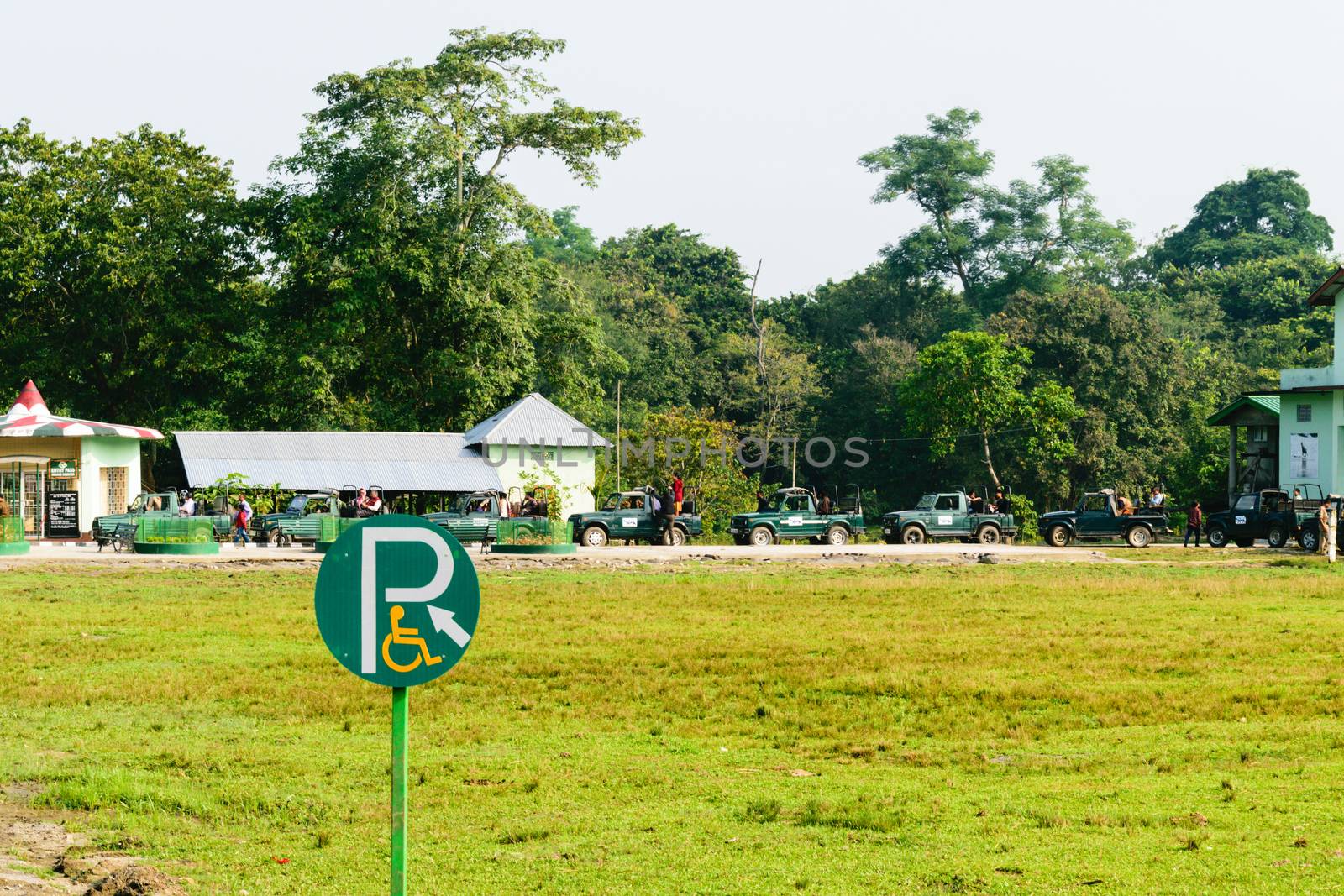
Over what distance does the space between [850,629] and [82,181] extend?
42937 millimetres

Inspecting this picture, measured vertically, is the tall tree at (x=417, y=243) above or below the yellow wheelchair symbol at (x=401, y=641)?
above

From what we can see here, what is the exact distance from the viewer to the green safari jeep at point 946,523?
42094 millimetres

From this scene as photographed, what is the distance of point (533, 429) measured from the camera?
4784cm

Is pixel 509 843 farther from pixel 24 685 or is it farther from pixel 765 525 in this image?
pixel 765 525

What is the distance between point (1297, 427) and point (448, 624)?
160 feet

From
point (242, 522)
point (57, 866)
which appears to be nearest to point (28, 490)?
point (242, 522)

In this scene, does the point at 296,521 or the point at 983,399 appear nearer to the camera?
the point at 296,521

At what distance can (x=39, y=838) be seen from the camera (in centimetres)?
823

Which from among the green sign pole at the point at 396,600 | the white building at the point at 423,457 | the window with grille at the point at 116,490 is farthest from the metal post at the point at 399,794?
the window with grille at the point at 116,490

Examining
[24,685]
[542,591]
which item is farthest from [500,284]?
[24,685]

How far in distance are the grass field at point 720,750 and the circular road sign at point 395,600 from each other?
2317 millimetres

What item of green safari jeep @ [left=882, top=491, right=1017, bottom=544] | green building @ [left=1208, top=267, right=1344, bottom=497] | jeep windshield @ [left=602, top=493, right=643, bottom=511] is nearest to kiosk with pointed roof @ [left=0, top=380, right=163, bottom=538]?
jeep windshield @ [left=602, top=493, right=643, bottom=511]

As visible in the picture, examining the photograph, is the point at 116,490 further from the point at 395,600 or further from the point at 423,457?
the point at 395,600

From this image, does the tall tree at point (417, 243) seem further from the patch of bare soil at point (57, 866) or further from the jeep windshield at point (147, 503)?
the patch of bare soil at point (57, 866)
